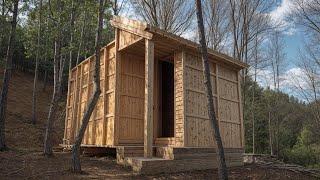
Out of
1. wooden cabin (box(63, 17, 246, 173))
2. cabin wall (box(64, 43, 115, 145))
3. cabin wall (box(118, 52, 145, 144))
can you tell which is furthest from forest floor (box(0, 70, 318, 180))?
cabin wall (box(118, 52, 145, 144))

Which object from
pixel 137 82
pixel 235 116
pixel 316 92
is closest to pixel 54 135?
pixel 137 82

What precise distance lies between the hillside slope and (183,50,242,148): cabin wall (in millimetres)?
8524

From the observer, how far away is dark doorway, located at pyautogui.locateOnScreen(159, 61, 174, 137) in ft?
42.1

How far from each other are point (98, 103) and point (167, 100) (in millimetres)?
2750

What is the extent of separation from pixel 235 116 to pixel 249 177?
3.35 metres

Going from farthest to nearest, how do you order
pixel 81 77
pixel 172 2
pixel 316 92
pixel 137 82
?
pixel 316 92 → pixel 172 2 → pixel 81 77 → pixel 137 82

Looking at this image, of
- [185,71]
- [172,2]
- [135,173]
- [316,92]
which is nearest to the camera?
[135,173]

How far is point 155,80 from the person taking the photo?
12.6 m

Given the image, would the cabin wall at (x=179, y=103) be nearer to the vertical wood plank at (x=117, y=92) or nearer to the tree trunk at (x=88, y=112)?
the vertical wood plank at (x=117, y=92)

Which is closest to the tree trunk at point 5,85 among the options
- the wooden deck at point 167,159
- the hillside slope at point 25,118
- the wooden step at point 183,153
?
the hillside slope at point 25,118

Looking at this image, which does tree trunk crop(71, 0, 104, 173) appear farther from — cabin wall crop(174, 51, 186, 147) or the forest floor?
cabin wall crop(174, 51, 186, 147)

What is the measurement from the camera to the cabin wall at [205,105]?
1043cm

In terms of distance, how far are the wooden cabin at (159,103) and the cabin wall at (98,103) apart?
0.12 feet

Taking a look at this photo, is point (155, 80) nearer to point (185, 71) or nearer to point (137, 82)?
point (137, 82)
